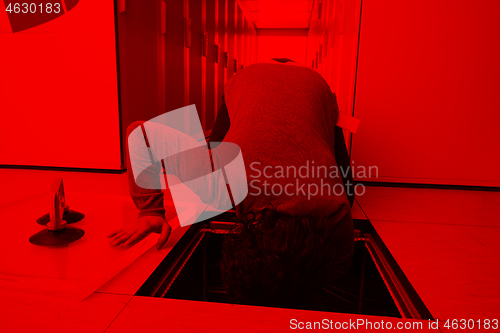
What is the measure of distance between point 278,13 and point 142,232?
541 cm

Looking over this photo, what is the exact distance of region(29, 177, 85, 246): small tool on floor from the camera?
0.92m

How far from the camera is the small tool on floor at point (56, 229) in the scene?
0.92 meters

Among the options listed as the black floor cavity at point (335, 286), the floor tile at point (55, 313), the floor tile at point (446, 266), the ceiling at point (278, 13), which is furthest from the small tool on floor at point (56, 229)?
the ceiling at point (278, 13)

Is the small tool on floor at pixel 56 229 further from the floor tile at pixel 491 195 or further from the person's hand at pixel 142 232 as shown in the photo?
the floor tile at pixel 491 195

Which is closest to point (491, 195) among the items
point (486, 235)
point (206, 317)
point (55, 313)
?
point (486, 235)

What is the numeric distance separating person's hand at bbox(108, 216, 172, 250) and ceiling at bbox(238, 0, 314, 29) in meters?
4.62

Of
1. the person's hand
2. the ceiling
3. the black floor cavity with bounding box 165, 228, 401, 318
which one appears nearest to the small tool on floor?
the person's hand

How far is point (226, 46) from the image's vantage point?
4.20 metres

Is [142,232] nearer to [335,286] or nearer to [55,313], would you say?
[55,313]

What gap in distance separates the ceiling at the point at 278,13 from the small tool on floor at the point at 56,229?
4608 millimetres

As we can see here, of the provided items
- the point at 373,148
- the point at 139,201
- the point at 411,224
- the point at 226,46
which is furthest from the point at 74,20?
the point at 226,46

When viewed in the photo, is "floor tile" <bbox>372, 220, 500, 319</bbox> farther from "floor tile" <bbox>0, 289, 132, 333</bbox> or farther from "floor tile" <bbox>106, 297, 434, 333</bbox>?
"floor tile" <bbox>0, 289, 132, 333</bbox>

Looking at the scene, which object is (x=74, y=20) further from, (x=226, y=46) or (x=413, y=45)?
(x=226, y=46)

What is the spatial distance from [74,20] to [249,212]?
5.19 ft
